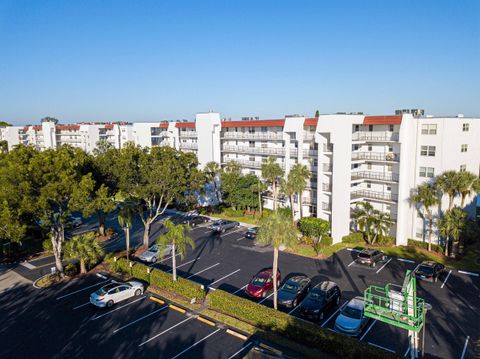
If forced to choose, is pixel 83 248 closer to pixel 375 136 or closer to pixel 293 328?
pixel 293 328

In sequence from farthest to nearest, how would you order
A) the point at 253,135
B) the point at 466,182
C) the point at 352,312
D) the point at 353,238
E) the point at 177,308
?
the point at 253,135 → the point at 353,238 → the point at 466,182 → the point at 177,308 → the point at 352,312

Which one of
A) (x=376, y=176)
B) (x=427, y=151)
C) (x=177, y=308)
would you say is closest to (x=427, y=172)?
(x=427, y=151)

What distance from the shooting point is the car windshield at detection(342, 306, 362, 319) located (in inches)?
898

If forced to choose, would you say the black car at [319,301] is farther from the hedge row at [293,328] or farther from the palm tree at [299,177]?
the palm tree at [299,177]

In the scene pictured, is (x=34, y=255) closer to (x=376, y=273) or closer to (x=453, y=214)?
(x=376, y=273)

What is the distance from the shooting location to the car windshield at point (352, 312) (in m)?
22.8

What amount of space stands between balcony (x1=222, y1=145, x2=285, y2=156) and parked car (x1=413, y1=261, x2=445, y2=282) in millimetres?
26291

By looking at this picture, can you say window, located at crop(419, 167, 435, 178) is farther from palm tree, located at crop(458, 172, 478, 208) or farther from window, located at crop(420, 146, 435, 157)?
palm tree, located at crop(458, 172, 478, 208)

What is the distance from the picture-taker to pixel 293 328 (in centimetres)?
2114

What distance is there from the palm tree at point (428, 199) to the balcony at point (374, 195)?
8.05 feet

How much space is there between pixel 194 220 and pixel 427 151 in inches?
1227

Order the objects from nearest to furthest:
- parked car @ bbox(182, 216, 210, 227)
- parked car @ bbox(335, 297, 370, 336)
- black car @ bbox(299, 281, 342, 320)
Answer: parked car @ bbox(335, 297, 370, 336), black car @ bbox(299, 281, 342, 320), parked car @ bbox(182, 216, 210, 227)

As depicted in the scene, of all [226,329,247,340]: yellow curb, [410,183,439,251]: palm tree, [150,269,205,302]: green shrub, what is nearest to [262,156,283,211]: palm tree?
[410,183,439,251]: palm tree

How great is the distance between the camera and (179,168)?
129ft
